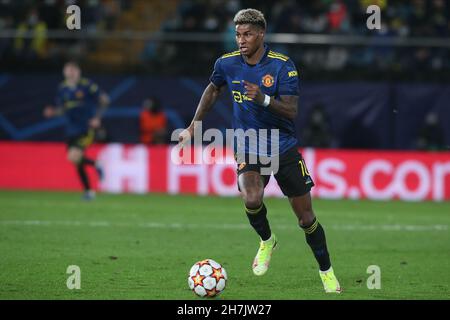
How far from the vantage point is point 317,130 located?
20.4 meters

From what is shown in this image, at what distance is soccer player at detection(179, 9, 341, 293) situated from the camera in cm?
865

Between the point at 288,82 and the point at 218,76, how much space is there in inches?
Result: 36.5

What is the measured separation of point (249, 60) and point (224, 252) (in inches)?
131

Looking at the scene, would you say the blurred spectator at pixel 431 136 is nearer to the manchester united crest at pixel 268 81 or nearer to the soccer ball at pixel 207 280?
the manchester united crest at pixel 268 81

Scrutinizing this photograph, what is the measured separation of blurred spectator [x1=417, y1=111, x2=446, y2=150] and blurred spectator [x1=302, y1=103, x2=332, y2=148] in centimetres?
203

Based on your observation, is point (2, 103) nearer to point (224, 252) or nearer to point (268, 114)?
point (224, 252)

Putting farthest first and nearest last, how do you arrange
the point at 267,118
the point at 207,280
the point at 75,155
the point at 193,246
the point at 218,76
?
1. the point at 75,155
2. the point at 193,246
3. the point at 218,76
4. the point at 267,118
5. the point at 207,280

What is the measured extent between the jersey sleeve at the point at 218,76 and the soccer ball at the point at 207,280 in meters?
2.01

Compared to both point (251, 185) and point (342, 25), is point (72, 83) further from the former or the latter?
point (251, 185)

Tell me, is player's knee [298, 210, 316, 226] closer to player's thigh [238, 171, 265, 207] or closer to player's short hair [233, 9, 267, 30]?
player's thigh [238, 171, 265, 207]

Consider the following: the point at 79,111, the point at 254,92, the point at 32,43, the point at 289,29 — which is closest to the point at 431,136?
the point at 289,29

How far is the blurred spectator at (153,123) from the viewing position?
20.3m

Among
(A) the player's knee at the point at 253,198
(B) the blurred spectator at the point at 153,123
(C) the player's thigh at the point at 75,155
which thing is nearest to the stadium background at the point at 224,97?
(B) the blurred spectator at the point at 153,123
